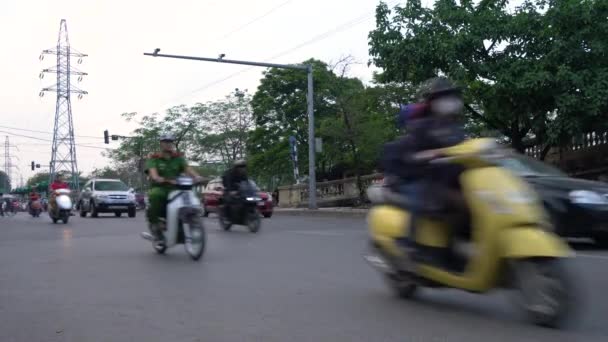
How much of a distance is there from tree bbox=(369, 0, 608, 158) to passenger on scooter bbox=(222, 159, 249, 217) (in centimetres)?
783

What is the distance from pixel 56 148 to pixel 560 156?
44.2 m

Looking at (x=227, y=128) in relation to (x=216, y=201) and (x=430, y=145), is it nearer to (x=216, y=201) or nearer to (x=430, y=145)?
(x=216, y=201)

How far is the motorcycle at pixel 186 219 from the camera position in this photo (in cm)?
962

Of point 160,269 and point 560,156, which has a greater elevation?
point 560,156

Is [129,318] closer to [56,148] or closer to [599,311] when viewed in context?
[599,311]

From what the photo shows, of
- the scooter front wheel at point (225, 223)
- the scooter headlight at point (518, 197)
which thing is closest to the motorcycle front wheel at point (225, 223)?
the scooter front wheel at point (225, 223)

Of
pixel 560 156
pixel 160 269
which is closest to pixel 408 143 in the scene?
pixel 160 269

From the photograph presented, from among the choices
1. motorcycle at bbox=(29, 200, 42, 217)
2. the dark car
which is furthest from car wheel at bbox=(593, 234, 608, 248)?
motorcycle at bbox=(29, 200, 42, 217)

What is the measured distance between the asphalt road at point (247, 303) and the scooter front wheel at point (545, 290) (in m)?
0.12

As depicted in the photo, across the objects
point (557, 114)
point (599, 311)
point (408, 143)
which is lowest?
point (599, 311)

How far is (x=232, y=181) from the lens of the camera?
16.7m

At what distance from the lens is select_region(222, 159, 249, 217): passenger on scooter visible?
16.6 metres

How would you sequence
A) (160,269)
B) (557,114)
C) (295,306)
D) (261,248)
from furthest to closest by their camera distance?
1. (557,114)
2. (261,248)
3. (160,269)
4. (295,306)

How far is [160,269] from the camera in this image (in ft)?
28.9
